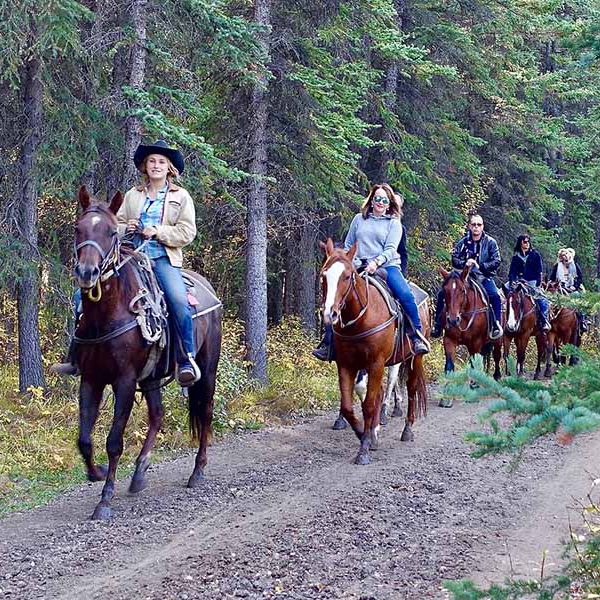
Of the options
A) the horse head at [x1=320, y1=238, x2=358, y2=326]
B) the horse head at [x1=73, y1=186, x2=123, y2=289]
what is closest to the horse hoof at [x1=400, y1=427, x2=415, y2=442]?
the horse head at [x1=320, y1=238, x2=358, y2=326]

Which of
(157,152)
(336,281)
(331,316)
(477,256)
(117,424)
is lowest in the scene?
(117,424)

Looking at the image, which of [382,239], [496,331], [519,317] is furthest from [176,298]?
[519,317]

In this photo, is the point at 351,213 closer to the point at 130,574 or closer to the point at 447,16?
the point at 447,16

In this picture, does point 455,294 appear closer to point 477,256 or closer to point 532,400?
point 477,256

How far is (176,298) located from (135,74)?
417 cm

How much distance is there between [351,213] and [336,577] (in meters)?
11.4

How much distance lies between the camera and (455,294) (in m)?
14.4

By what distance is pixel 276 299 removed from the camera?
70.0 ft

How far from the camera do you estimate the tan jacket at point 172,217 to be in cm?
794

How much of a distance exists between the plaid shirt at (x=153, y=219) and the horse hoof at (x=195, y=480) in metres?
2.33

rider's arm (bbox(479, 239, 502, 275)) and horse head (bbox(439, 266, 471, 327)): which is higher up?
rider's arm (bbox(479, 239, 502, 275))

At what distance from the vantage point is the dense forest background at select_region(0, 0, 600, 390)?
1059 cm

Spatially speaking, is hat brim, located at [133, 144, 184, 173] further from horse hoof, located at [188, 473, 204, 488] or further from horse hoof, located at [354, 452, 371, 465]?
horse hoof, located at [354, 452, 371, 465]

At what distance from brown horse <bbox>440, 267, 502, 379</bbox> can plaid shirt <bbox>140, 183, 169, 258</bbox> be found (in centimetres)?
746
